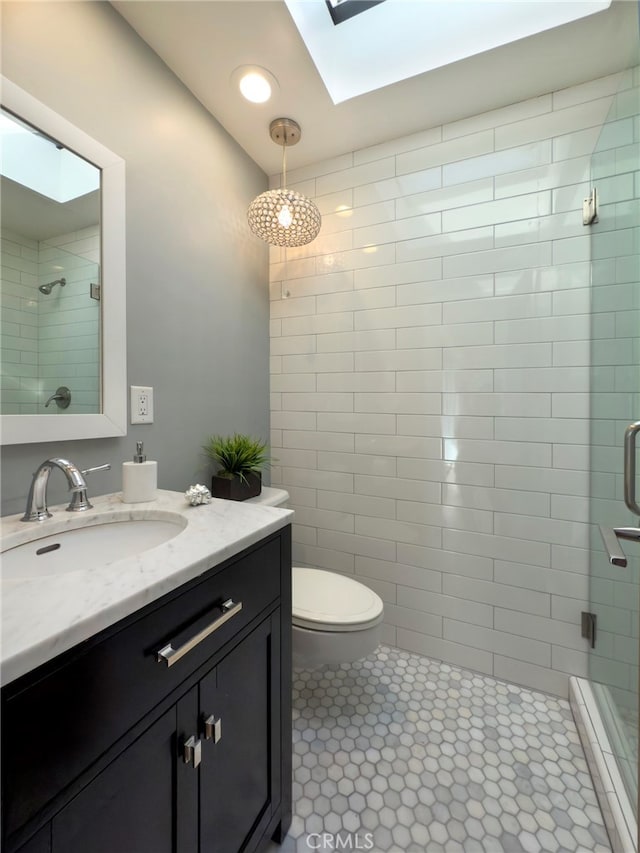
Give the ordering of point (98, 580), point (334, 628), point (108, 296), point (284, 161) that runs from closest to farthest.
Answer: point (98, 580) → point (108, 296) → point (334, 628) → point (284, 161)

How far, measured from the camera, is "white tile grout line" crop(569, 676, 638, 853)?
0.89m

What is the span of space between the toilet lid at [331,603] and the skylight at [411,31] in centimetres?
196

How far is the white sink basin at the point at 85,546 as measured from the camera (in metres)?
0.76

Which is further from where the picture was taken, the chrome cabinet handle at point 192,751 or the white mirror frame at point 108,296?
the white mirror frame at point 108,296

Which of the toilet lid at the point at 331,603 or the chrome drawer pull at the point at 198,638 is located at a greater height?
the chrome drawer pull at the point at 198,638

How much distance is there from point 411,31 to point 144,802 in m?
2.22

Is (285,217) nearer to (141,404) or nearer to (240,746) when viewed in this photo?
(141,404)

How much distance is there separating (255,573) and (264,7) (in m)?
1.67

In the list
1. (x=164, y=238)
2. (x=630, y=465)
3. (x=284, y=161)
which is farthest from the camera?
(x=284, y=161)

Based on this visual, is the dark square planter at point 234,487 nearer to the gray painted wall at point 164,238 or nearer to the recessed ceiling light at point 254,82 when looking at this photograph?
the gray painted wall at point 164,238

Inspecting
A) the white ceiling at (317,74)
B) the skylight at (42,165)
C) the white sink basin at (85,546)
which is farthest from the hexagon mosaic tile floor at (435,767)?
the white ceiling at (317,74)

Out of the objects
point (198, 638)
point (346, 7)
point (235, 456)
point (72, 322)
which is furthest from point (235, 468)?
point (346, 7)

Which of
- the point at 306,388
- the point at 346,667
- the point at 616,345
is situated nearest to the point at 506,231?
the point at 616,345

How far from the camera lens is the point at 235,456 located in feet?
4.86
